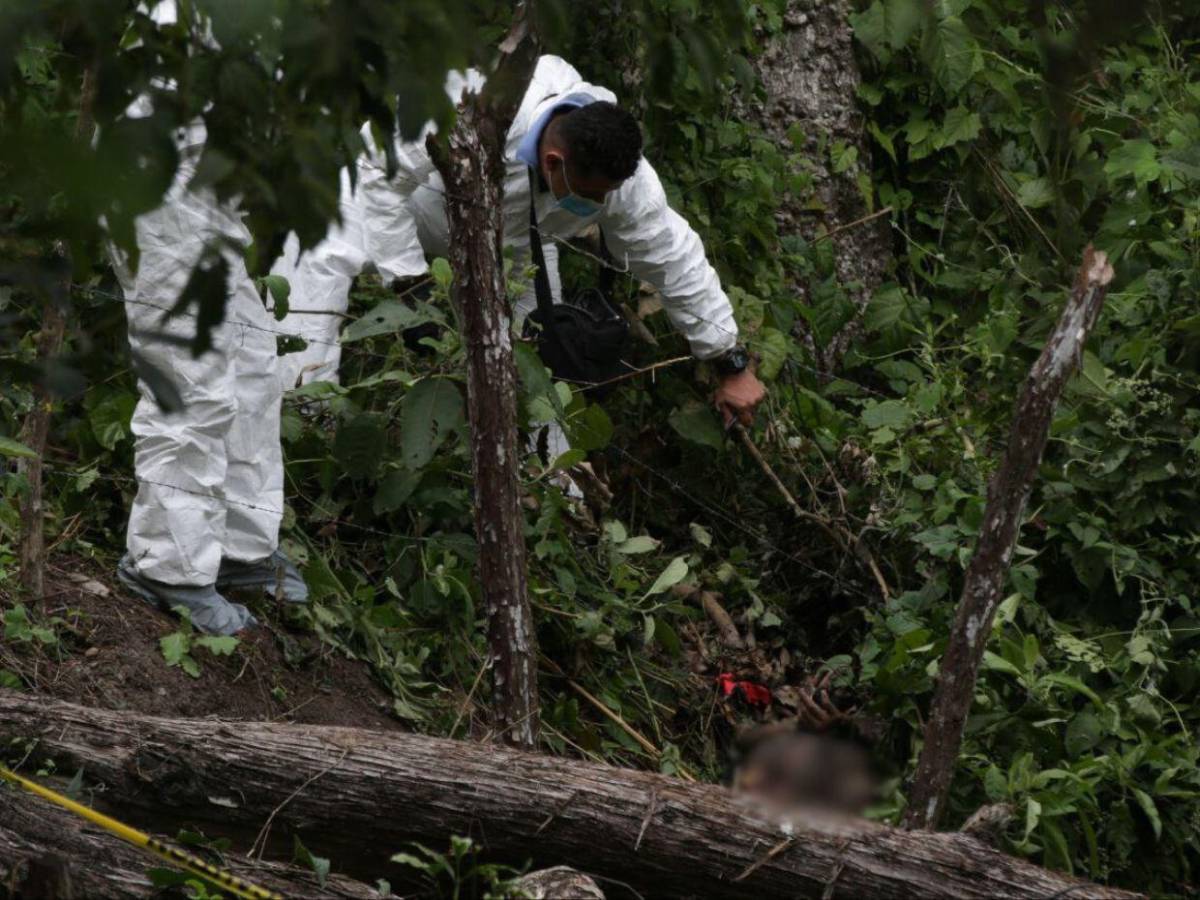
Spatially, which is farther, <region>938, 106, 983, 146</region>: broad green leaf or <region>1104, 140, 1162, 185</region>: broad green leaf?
<region>938, 106, 983, 146</region>: broad green leaf

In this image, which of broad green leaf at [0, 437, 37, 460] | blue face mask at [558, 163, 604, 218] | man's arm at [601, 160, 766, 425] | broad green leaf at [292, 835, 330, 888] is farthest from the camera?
man's arm at [601, 160, 766, 425]

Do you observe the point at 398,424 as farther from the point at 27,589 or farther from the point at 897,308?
the point at 897,308

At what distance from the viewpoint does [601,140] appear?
13.9ft

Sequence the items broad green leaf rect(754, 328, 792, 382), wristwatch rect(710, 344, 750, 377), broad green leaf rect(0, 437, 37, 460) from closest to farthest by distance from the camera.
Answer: broad green leaf rect(0, 437, 37, 460)
wristwatch rect(710, 344, 750, 377)
broad green leaf rect(754, 328, 792, 382)

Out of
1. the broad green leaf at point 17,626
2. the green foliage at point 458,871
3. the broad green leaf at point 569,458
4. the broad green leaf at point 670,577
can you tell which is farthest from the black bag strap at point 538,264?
the green foliage at point 458,871

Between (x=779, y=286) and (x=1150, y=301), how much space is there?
1.34 m

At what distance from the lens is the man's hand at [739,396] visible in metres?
4.96

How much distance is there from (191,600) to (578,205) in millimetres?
1559

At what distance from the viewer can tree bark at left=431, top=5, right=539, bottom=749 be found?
3297mm

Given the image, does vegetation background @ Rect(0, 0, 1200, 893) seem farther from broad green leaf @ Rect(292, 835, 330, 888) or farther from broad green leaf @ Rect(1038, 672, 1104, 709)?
broad green leaf @ Rect(292, 835, 330, 888)

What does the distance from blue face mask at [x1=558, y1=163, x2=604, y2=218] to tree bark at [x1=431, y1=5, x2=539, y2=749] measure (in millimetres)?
1062

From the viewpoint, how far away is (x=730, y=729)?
440 centimetres

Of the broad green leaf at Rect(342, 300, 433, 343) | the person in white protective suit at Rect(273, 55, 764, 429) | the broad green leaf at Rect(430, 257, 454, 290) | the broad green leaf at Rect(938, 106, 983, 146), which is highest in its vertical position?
the broad green leaf at Rect(938, 106, 983, 146)

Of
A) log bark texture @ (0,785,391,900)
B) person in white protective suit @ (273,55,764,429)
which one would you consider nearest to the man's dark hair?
person in white protective suit @ (273,55,764,429)
